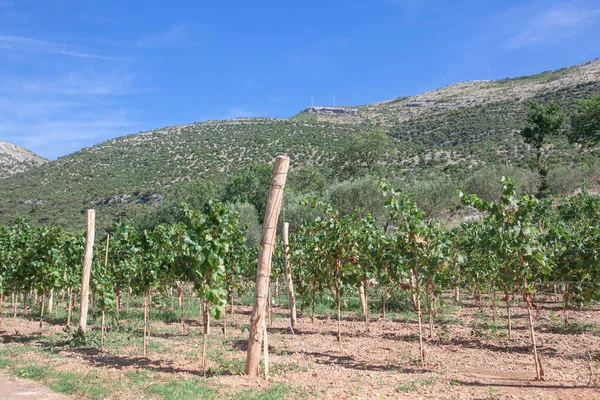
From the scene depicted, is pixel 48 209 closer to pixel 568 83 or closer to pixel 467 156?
pixel 467 156

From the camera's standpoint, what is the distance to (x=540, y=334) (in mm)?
10219

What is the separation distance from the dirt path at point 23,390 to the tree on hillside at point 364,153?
3536cm

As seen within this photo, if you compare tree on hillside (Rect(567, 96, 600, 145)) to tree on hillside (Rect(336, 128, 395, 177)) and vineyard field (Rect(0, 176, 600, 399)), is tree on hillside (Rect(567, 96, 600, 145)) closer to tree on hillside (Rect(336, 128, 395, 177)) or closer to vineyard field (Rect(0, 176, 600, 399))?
tree on hillside (Rect(336, 128, 395, 177))

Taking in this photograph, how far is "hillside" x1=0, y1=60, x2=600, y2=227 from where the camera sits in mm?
40250

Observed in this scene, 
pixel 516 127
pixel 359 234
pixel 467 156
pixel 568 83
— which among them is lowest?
pixel 359 234

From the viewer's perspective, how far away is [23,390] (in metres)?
6.32

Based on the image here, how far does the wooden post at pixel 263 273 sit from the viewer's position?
243 inches

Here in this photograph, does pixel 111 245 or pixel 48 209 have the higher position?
pixel 48 209

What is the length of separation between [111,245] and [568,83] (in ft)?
183

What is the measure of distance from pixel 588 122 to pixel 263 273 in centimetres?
3336

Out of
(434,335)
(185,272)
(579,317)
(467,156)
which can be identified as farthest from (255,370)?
(467,156)

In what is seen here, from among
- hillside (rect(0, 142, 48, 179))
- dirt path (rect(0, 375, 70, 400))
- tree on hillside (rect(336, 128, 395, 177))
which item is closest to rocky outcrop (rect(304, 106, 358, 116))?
tree on hillside (rect(336, 128, 395, 177))

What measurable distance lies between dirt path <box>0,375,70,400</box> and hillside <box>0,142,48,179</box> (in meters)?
59.3

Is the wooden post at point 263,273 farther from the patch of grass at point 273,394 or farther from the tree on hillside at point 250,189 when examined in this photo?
the tree on hillside at point 250,189
